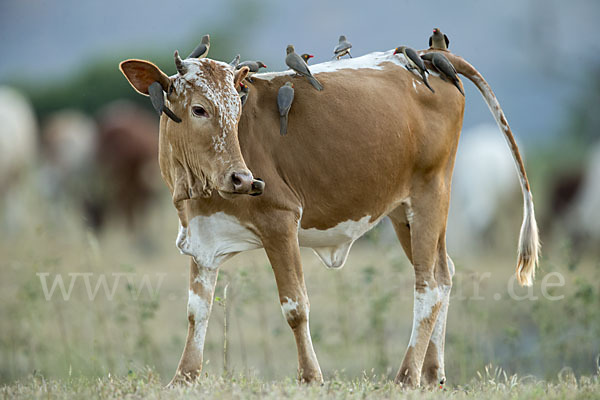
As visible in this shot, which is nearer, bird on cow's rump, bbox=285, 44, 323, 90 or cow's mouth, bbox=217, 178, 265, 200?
cow's mouth, bbox=217, 178, 265, 200

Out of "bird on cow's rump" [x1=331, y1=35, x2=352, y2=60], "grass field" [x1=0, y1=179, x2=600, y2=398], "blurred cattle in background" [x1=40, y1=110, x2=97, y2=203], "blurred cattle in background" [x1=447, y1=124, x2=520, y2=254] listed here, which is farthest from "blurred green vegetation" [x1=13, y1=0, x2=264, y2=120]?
"bird on cow's rump" [x1=331, y1=35, x2=352, y2=60]

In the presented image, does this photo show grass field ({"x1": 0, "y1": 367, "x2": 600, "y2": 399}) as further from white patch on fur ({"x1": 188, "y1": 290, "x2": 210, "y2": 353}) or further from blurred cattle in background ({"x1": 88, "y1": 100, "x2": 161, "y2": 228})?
blurred cattle in background ({"x1": 88, "y1": 100, "x2": 161, "y2": 228})

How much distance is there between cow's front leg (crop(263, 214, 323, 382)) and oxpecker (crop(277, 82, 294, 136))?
625 millimetres

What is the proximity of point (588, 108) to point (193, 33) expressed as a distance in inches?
850

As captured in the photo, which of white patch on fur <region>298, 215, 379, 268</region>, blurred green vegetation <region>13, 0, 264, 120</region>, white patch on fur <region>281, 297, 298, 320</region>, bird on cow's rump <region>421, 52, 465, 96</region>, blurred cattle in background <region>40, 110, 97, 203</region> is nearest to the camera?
white patch on fur <region>281, 297, 298, 320</region>

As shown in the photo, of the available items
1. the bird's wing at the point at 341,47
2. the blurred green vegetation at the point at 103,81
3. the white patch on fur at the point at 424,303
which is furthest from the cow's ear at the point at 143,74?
the blurred green vegetation at the point at 103,81

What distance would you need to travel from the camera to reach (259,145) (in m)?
5.30

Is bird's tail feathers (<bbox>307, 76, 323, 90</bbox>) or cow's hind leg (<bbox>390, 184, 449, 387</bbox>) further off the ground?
bird's tail feathers (<bbox>307, 76, 323, 90</bbox>)

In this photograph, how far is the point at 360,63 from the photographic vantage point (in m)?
6.14

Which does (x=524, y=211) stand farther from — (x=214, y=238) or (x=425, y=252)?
(x=214, y=238)

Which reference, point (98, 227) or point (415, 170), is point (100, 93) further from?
point (415, 170)

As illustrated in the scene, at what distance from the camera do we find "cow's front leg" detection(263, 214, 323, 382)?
5.23 metres

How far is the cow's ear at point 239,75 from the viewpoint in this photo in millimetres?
5090

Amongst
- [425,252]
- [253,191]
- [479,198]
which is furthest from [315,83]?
[479,198]
